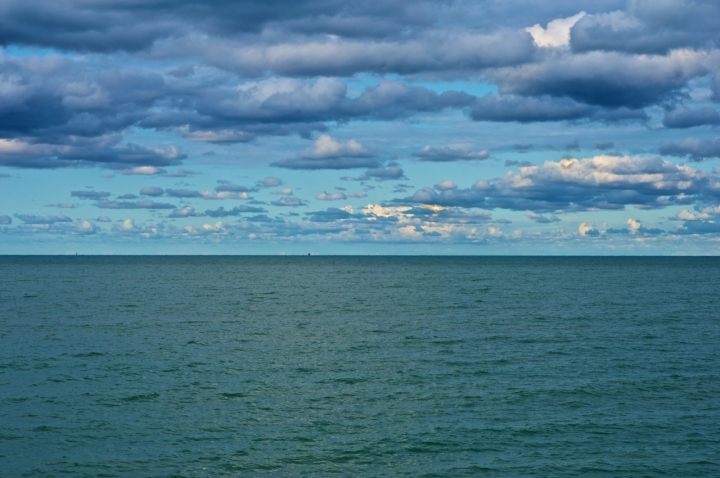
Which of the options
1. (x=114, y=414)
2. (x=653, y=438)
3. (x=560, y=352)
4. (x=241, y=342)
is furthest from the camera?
(x=241, y=342)

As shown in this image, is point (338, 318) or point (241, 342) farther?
point (338, 318)

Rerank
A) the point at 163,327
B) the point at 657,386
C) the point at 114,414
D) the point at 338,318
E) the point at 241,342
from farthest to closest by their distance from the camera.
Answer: the point at 338,318 → the point at 163,327 → the point at 241,342 → the point at 657,386 → the point at 114,414

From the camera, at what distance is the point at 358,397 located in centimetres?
4025

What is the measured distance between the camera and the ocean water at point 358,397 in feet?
98.0

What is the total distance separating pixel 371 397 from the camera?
40219 millimetres

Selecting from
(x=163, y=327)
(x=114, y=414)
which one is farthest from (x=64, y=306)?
(x=114, y=414)

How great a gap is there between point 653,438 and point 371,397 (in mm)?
15210

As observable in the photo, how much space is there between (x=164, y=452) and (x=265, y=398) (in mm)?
9893

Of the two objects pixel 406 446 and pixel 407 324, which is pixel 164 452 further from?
pixel 407 324

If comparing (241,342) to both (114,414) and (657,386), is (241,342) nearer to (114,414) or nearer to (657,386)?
(114,414)

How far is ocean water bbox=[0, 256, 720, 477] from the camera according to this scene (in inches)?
1176

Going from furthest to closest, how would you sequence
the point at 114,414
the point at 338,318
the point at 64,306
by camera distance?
the point at 64,306, the point at 338,318, the point at 114,414

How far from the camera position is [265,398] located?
131ft

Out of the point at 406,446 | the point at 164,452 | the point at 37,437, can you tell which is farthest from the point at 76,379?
the point at 406,446
